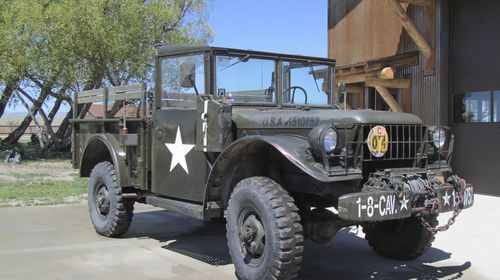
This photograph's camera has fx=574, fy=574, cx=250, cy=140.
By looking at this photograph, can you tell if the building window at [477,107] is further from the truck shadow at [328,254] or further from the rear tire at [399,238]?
the rear tire at [399,238]

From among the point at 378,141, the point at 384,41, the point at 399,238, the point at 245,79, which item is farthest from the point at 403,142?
the point at 384,41

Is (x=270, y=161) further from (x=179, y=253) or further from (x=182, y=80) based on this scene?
(x=179, y=253)

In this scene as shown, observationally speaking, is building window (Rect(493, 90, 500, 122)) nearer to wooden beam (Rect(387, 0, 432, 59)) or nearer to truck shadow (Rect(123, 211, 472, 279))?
wooden beam (Rect(387, 0, 432, 59))

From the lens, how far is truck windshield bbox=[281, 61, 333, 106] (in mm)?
6102

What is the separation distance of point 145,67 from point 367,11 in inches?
292

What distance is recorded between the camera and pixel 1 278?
5.20m

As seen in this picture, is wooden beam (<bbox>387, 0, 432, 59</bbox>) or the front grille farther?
wooden beam (<bbox>387, 0, 432, 59</bbox>)

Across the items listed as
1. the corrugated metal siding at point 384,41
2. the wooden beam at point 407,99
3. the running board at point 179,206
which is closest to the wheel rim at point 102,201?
the running board at point 179,206

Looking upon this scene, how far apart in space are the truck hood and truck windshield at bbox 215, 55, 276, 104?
0.22 metres

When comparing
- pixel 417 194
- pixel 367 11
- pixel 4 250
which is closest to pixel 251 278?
pixel 417 194

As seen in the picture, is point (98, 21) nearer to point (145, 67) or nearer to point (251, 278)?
point (145, 67)

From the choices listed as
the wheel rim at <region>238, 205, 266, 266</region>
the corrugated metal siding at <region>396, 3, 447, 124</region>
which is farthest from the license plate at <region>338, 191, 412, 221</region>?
the corrugated metal siding at <region>396, 3, 447, 124</region>

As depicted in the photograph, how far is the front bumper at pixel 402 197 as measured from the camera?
4.33m

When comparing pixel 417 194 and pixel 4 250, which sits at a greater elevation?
pixel 417 194
